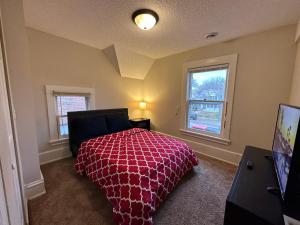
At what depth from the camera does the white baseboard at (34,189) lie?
1604 millimetres

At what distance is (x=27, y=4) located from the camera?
1.60m

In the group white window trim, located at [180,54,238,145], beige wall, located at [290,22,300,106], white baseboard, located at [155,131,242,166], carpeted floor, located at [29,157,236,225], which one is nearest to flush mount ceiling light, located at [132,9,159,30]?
white window trim, located at [180,54,238,145]

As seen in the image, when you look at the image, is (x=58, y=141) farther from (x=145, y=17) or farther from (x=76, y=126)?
(x=145, y=17)

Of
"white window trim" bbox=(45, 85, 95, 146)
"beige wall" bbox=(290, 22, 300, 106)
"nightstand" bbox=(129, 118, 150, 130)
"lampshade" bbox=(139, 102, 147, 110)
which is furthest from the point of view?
"lampshade" bbox=(139, 102, 147, 110)

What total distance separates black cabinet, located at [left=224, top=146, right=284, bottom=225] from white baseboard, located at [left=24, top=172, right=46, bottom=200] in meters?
2.06

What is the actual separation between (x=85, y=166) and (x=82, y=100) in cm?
156

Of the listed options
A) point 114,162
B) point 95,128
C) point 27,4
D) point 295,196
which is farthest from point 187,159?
point 27,4

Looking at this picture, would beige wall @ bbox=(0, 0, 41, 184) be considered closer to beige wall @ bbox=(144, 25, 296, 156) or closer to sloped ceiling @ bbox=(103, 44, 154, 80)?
sloped ceiling @ bbox=(103, 44, 154, 80)

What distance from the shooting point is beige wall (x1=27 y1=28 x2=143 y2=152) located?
2.30 m

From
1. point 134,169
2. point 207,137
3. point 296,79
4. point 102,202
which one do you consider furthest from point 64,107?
point 296,79

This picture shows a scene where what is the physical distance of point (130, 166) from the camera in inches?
58.5

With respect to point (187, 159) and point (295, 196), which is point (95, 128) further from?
point (295, 196)

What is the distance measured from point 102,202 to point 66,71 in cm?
238

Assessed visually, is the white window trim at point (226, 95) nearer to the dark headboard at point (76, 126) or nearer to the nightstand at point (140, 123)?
the nightstand at point (140, 123)
